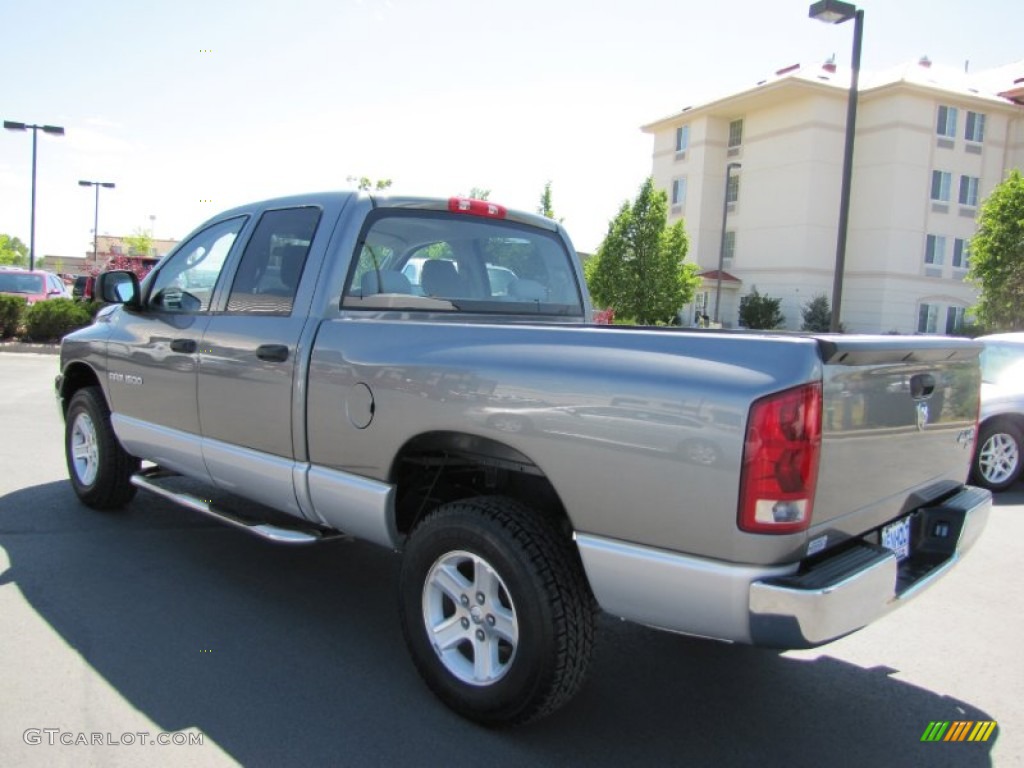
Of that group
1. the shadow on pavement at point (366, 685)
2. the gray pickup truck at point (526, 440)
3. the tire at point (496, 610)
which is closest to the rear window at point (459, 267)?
the gray pickup truck at point (526, 440)

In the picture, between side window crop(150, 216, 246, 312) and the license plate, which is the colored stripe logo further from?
side window crop(150, 216, 246, 312)

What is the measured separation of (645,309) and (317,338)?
105ft

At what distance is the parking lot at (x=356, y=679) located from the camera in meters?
2.87

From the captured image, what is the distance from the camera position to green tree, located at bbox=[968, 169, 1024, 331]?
77.5 feet

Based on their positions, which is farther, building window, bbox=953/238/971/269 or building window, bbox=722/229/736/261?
building window, bbox=722/229/736/261

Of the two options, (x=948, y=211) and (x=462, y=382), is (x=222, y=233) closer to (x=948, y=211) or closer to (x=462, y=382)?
(x=462, y=382)

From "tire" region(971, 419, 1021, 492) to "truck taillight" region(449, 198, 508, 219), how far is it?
5.58 meters

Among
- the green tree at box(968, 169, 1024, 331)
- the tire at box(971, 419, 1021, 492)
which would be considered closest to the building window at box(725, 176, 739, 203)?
the green tree at box(968, 169, 1024, 331)

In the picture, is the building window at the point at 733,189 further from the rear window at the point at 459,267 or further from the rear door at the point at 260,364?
the rear door at the point at 260,364

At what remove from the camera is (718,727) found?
3086 millimetres

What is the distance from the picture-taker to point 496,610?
2906 mm

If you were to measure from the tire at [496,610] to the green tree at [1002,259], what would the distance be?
83.7ft

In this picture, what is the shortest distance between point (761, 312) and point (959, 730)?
39376 mm

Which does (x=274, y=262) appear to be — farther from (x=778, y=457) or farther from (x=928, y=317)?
(x=928, y=317)
